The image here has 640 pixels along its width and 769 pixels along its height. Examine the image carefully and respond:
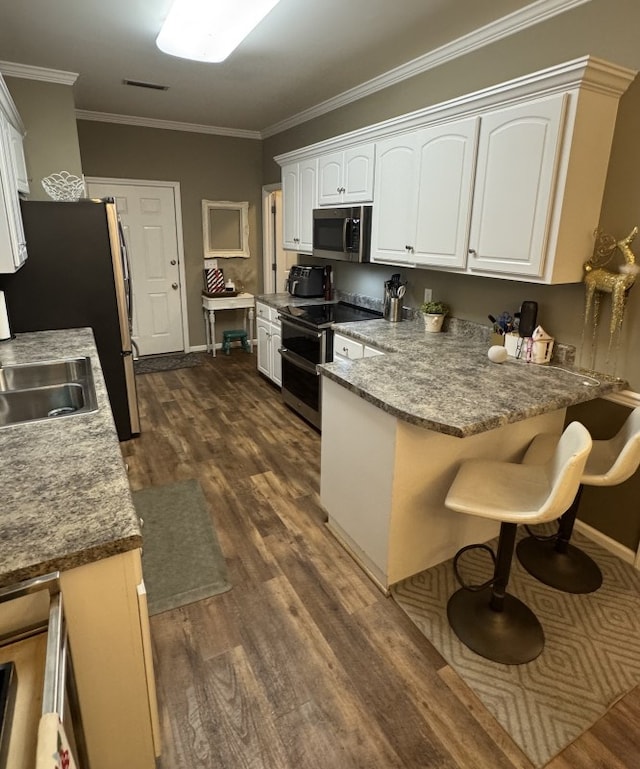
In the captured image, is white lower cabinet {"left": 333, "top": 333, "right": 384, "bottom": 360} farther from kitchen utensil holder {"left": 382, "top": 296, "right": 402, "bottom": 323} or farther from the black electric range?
kitchen utensil holder {"left": 382, "top": 296, "right": 402, "bottom": 323}

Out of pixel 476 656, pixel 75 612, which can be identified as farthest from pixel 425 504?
pixel 75 612

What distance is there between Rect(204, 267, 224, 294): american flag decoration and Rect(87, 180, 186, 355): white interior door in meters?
0.33

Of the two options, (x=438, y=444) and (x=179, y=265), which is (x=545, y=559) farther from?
(x=179, y=265)

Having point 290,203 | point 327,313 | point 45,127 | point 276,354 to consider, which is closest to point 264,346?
point 276,354

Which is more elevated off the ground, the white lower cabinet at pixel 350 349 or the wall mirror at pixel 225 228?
the wall mirror at pixel 225 228

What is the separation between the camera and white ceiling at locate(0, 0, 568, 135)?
8.45ft

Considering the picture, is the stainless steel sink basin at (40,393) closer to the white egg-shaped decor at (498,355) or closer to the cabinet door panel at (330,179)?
the white egg-shaped decor at (498,355)

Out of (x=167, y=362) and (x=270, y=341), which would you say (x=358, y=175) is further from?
(x=167, y=362)

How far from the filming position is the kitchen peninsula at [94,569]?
1.05m

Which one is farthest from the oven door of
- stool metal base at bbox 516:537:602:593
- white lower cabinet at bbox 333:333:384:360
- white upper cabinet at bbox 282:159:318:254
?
stool metal base at bbox 516:537:602:593

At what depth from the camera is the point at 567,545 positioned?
94.0 inches

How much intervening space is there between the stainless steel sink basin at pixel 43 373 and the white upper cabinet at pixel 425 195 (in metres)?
2.05

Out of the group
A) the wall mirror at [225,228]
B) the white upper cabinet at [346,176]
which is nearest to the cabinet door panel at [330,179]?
the white upper cabinet at [346,176]

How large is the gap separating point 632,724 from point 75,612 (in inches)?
71.8
